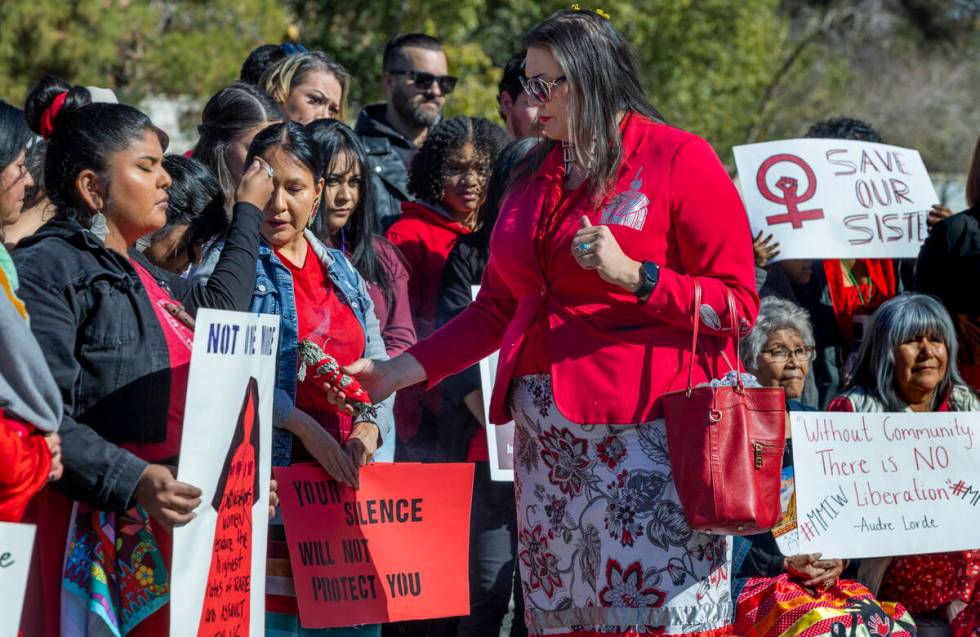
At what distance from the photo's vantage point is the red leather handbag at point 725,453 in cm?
335

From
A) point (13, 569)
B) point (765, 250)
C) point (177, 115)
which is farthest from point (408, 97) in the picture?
point (177, 115)

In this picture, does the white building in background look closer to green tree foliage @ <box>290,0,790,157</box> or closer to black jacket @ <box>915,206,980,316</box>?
green tree foliage @ <box>290,0,790,157</box>

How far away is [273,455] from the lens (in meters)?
3.94

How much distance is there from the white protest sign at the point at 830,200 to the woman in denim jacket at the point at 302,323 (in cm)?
223

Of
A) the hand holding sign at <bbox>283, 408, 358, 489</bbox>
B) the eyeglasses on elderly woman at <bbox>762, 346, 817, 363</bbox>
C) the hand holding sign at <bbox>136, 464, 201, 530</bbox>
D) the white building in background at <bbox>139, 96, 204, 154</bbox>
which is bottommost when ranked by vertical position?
the hand holding sign at <bbox>136, 464, 201, 530</bbox>

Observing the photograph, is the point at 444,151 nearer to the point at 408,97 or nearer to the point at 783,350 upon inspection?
the point at 408,97

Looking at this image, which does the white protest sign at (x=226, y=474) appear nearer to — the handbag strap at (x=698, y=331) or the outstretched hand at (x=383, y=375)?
the outstretched hand at (x=383, y=375)

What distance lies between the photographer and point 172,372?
3.28 meters

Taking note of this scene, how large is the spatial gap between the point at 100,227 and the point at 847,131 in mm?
4152

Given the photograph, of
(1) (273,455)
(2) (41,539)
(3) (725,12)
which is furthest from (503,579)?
(3) (725,12)

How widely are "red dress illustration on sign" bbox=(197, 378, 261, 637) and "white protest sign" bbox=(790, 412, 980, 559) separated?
2.27m

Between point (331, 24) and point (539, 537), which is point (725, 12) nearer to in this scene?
point (331, 24)

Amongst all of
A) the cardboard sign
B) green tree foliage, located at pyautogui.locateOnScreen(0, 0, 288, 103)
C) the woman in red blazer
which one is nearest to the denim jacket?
the cardboard sign

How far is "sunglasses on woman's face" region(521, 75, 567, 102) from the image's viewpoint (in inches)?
141
